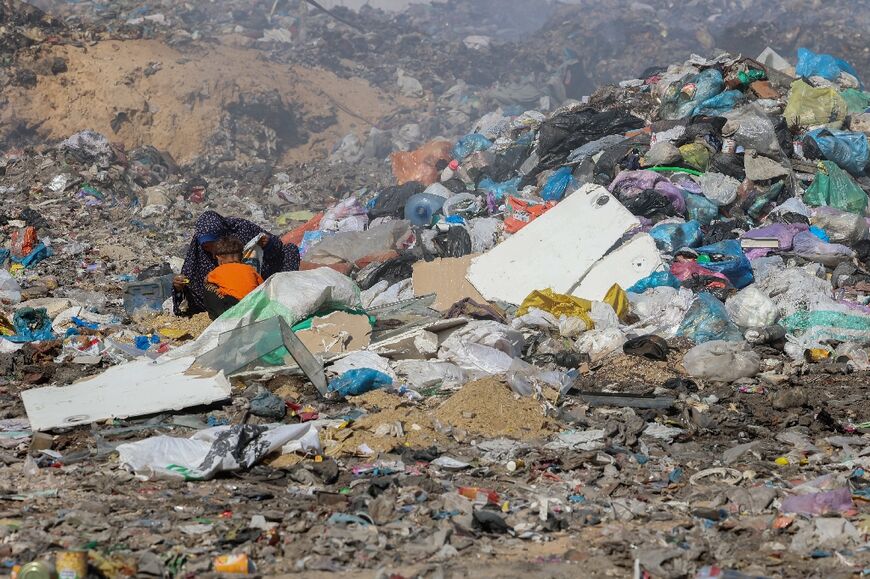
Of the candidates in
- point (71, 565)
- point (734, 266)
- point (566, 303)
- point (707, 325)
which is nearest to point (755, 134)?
point (734, 266)

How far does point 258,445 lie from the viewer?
4.01 meters

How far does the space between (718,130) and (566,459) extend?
215 inches

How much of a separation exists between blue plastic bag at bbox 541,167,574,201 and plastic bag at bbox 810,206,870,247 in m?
2.14

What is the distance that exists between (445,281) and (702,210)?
232 centimetres

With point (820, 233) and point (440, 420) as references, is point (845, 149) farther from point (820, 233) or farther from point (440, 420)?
point (440, 420)

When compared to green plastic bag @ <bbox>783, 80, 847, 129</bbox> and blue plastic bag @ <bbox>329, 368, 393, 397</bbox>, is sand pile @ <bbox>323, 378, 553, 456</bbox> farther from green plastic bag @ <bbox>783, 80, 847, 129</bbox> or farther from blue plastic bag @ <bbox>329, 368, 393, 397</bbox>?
green plastic bag @ <bbox>783, 80, 847, 129</bbox>

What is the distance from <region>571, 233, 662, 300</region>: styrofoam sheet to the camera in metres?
6.79

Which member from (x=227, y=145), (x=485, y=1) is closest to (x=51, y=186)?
(x=227, y=145)

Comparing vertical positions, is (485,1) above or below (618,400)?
below

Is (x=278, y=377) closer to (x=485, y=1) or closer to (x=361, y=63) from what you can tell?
(x=361, y=63)

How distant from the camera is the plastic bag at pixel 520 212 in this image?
799 centimetres

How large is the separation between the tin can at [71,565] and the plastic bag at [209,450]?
99cm

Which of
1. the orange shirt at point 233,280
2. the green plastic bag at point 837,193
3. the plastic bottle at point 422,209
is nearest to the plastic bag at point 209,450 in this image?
the orange shirt at point 233,280

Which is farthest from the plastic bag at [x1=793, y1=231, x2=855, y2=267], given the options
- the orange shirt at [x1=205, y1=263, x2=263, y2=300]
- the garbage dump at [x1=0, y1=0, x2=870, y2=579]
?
the orange shirt at [x1=205, y1=263, x2=263, y2=300]
